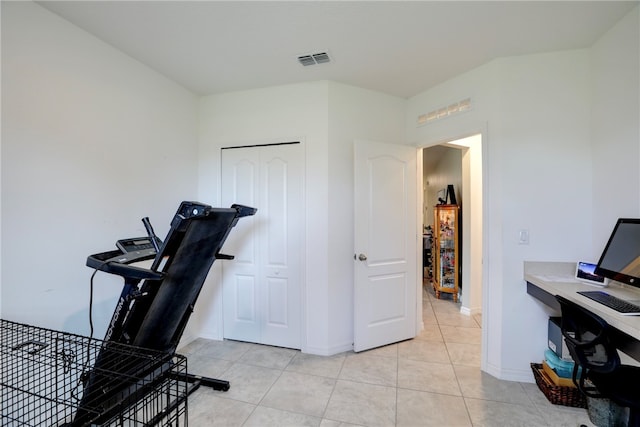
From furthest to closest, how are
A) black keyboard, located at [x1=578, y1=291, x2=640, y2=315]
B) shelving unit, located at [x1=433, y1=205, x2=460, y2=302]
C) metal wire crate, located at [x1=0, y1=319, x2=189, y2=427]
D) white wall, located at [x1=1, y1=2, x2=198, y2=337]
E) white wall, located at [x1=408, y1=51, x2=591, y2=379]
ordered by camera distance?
shelving unit, located at [x1=433, y1=205, x2=460, y2=302] < white wall, located at [x1=408, y1=51, x2=591, y2=379] < white wall, located at [x1=1, y1=2, x2=198, y2=337] < black keyboard, located at [x1=578, y1=291, x2=640, y2=315] < metal wire crate, located at [x1=0, y1=319, x2=189, y2=427]

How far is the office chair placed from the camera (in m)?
1.34

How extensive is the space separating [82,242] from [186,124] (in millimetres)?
1525

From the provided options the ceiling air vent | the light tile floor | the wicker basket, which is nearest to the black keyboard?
the wicker basket

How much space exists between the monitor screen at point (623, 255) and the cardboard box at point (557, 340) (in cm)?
52

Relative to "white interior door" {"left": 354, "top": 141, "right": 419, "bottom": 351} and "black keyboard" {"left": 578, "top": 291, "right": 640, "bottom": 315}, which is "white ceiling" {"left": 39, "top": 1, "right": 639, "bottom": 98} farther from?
"black keyboard" {"left": 578, "top": 291, "right": 640, "bottom": 315}

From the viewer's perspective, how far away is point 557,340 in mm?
2105

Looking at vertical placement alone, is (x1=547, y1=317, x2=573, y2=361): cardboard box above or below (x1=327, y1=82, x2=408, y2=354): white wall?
below

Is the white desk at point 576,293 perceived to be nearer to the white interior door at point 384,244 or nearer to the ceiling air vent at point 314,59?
the white interior door at point 384,244

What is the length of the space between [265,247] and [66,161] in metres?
1.69

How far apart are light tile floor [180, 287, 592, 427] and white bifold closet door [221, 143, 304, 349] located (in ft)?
0.80

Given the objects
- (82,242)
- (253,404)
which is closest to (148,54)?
→ (82,242)

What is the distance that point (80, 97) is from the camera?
6.44 feet

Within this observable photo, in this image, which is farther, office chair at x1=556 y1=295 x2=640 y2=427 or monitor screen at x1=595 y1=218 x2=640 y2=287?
monitor screen at x1=595 y1=218 x2=640 y2=287

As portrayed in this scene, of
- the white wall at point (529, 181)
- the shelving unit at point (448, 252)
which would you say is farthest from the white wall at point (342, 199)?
the shelving unit at point (448, 252)
